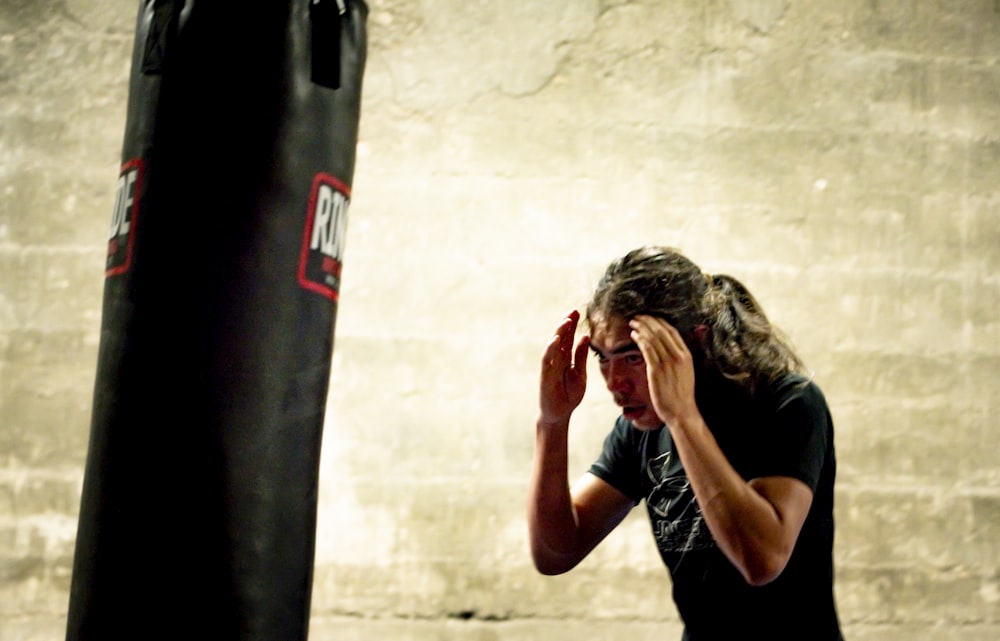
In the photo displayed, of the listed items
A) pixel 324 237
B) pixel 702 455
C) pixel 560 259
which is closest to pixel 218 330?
pixel 324 237

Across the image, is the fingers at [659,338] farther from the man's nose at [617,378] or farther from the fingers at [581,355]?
the fingers at [581,355]

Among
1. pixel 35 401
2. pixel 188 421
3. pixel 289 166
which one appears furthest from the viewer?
Answer: pixel 35 401

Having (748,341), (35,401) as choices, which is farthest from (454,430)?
(748,341)

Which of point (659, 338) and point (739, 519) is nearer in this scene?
point (739, 519)

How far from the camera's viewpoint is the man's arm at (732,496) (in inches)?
55.6

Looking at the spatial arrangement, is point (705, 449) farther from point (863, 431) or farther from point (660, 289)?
point (863, 431)

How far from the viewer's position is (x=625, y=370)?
1662mm

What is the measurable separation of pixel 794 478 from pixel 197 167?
3.36 feet

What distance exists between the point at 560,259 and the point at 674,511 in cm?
148

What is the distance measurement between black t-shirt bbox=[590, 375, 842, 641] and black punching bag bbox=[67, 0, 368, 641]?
0.61m

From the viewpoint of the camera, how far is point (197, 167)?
154 cm

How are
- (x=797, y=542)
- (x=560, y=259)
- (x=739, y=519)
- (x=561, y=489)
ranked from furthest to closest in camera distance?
1. (x=560, y=259)
2. (x=561, y=489)
3. (x=797, y=542)
4. (x=739, y=519)

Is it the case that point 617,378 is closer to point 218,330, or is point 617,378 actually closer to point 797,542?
point 797,542

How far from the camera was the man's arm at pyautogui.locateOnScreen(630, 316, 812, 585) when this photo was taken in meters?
1.41
